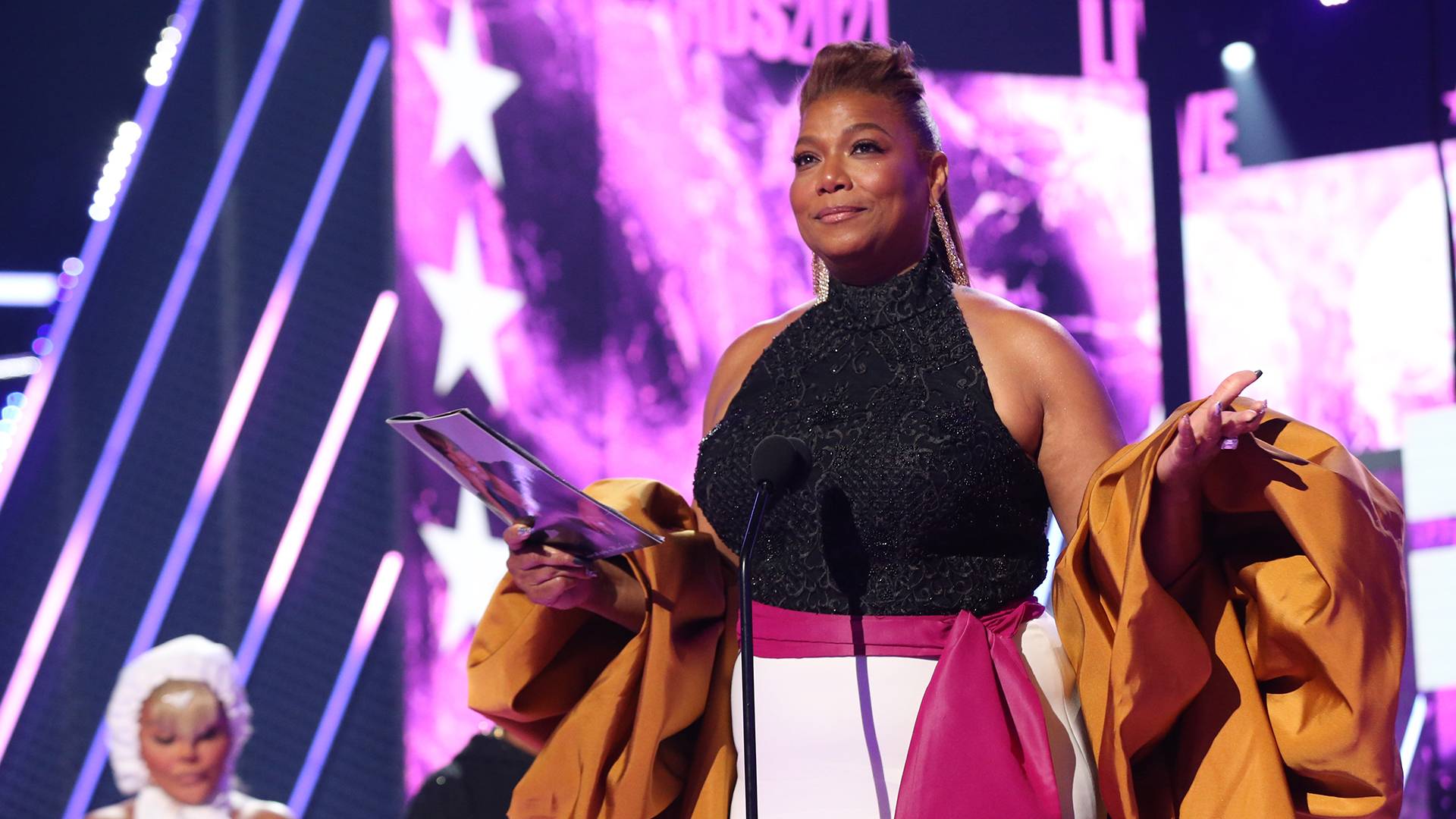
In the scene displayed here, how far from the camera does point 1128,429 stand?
12.4 feet

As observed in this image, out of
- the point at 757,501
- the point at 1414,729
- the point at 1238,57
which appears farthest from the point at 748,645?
the point at 1238,57

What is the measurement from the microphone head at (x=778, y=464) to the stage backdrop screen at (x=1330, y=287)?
2.63 m

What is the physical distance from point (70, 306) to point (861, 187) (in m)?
2.47

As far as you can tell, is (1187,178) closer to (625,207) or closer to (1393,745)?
(625,207)

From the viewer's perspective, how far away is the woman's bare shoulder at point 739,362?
181cm

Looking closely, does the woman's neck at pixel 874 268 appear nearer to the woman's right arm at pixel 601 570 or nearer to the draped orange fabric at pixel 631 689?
the woman's right arm at pixel 601 570

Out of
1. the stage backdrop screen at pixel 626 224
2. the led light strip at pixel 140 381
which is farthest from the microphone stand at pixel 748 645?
the led light strip at pixel 140 381

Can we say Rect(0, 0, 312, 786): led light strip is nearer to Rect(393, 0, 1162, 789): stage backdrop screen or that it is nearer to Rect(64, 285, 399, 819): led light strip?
Rect(64, 285, 399, 819): led light strip

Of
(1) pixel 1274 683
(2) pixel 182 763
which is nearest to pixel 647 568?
(1) pixel 1274 683

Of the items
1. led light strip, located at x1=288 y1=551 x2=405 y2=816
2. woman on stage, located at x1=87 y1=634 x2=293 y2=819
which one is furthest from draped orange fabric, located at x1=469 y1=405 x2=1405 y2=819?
led light strip, located at x1=288 y1=551 x2=405 y2=816

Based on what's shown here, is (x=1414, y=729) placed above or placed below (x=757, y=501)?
above

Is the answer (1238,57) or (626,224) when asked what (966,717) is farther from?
(1238,57)

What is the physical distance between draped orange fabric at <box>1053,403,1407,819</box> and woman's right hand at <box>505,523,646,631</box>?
20.9 inches

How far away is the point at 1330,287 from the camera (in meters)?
3.64
